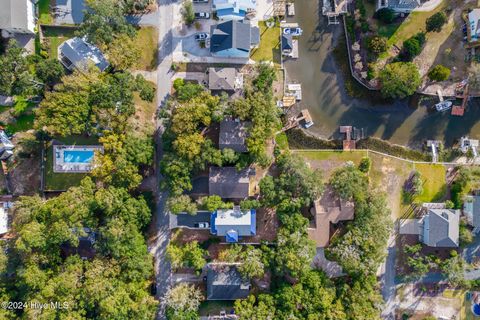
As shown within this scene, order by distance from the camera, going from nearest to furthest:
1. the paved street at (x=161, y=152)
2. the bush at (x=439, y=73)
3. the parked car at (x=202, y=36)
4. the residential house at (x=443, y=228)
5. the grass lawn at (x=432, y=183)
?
the residential house at (x=443, y=228) < the bush at (x=439, y=73) < the paved street at (x=161, y=152) < the parked car at (x=202, y=36) < the grass lawn at (x=432, y=183)

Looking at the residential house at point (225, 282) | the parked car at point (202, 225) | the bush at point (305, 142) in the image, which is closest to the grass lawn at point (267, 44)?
the bush at point (305, 142)

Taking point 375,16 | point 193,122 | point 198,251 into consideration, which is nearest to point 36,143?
point 193,122

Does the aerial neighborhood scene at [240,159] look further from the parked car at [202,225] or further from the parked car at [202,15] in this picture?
the parked car at [202,15]

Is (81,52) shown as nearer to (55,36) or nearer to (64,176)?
(55,36)

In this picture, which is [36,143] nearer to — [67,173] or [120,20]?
[67,173]

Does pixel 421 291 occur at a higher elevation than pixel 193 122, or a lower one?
lower


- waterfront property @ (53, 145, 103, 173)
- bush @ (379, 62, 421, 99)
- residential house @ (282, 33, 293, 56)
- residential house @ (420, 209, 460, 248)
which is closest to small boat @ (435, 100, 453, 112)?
bush @ (379, 62, 421, 99)
